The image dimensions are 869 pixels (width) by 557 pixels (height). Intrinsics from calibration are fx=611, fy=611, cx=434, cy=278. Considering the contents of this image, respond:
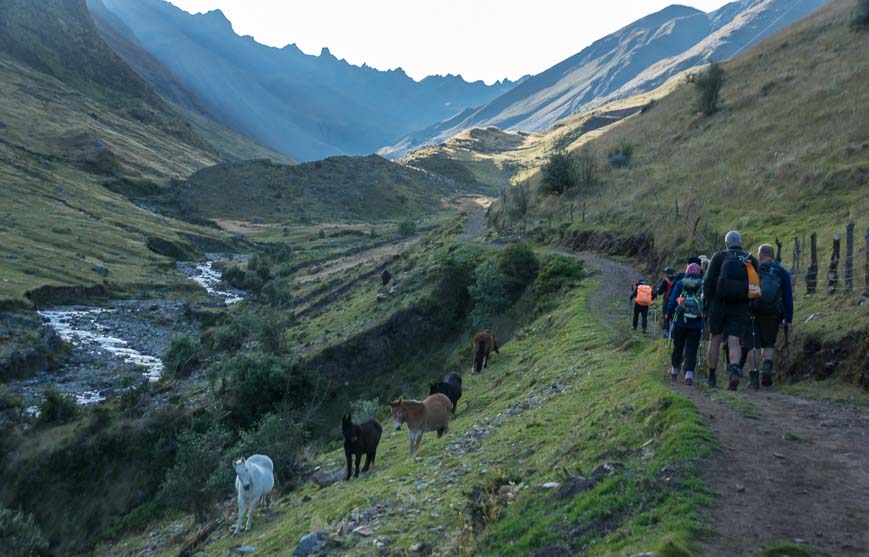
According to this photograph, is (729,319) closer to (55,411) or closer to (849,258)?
(849,258)

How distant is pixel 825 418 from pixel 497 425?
787 centimetres

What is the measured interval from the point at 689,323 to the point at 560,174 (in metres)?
51.8

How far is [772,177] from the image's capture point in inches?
1485

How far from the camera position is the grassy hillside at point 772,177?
66.3 feet

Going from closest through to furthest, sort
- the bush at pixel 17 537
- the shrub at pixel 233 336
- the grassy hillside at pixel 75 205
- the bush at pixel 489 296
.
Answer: the bush at pixel 17 537 → the bush at pixel 489 296 → the shrub at pixel 233 336 → the grassy hillside at pixel 75 205

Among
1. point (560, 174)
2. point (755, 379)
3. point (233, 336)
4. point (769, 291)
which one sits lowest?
point (233, 336)

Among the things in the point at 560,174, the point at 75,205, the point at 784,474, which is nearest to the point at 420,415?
the point at 784,474

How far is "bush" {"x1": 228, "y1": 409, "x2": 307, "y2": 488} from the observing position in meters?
22.3

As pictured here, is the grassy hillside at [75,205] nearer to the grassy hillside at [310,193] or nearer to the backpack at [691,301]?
the grassy hillside at [310,193]

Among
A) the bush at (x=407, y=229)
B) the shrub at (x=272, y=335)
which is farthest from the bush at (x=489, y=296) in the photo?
the bush at (x=407, y=229)

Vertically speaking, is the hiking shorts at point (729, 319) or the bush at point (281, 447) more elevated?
the hiking shorts at point (729, 319)

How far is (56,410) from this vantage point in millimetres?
37094

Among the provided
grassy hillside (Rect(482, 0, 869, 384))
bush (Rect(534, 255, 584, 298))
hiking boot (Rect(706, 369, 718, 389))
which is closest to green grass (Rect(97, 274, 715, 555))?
hiking boot (Rect(706, 369, 718, 389))

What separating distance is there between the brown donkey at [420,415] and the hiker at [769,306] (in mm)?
8570
